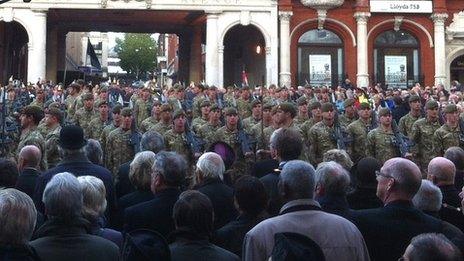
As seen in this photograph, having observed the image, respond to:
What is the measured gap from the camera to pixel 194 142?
11.0 metres

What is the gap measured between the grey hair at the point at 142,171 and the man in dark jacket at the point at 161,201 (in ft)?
1.27

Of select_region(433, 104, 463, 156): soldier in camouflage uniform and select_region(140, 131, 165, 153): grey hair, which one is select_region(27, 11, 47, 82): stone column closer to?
select_region(433, 104, 463, 156): soldier in camouflage uniform

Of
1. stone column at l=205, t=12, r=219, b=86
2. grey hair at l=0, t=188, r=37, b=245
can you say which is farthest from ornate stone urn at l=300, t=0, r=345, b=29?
grey hair at l=0, t=188, r=37, b=245

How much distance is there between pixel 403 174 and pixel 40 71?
27320mm

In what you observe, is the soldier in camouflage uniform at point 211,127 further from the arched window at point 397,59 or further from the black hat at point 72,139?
the arched window at point 397,59

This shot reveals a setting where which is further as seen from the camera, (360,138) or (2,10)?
(2,10)

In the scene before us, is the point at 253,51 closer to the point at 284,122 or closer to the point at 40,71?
the point at 40,71

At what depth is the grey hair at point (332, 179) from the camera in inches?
189

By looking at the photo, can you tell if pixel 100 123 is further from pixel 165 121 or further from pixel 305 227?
pixel 305 227

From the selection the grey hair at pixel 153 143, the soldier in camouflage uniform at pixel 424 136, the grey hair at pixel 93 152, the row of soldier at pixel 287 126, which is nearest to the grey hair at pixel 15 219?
the grey hair at pixel 93 152

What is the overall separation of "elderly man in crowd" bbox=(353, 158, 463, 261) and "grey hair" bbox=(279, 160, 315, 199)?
621mm

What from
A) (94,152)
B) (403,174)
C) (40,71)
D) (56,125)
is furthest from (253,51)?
(403,174)

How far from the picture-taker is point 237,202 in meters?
4.72

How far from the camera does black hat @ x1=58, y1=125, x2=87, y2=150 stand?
6.18 metres
